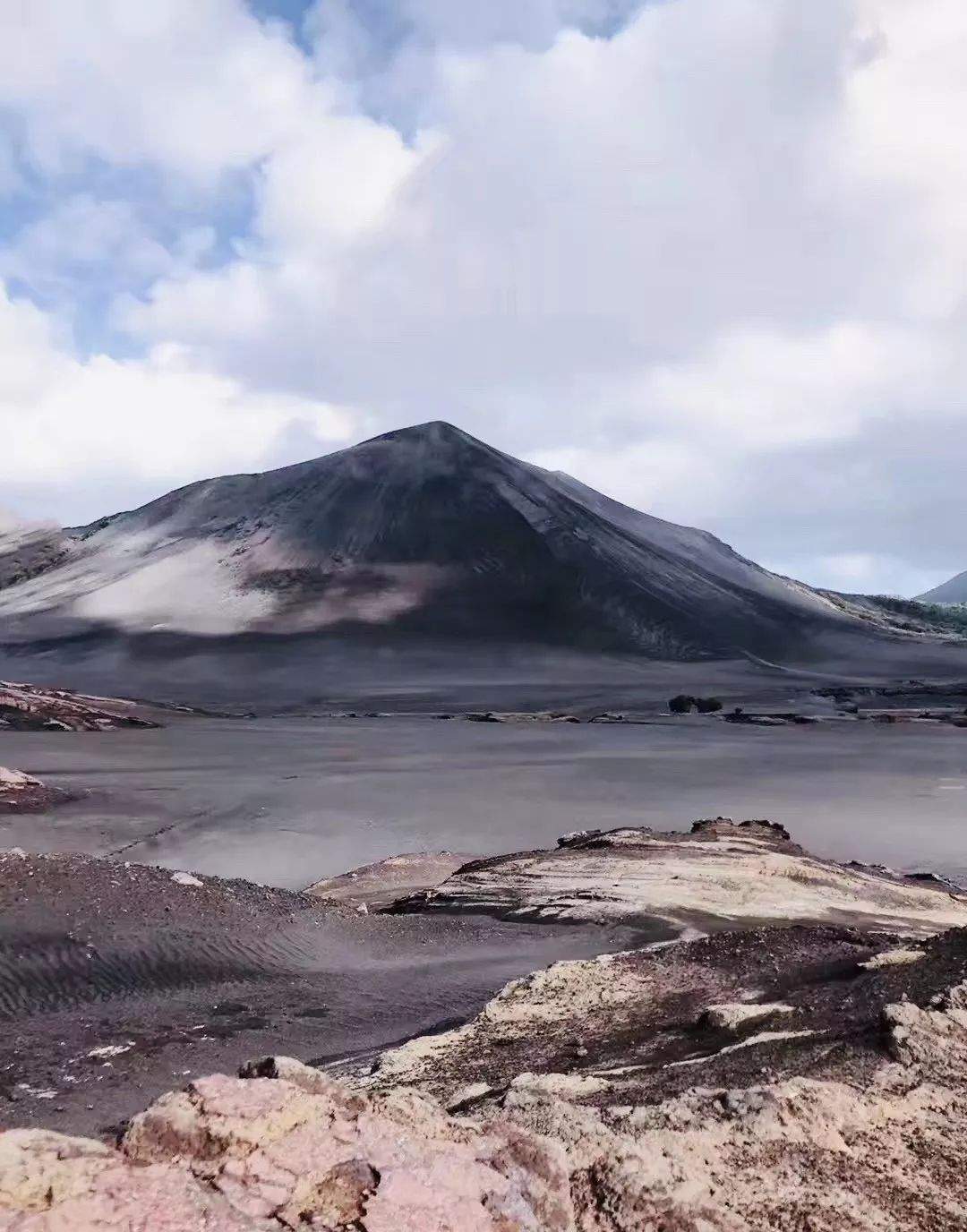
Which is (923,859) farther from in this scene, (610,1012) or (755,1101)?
(755,1101)

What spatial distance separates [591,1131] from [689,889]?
16.9ft

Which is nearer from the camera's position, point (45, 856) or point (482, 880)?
point (45, 856)

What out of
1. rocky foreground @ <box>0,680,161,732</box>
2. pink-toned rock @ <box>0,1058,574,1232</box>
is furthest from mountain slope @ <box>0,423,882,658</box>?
pink-toned rock @ <box>0,1058,574,1232</box>

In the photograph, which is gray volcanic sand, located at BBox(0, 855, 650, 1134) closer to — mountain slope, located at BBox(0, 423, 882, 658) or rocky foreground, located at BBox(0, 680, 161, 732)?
rocky foreground, located at BBox(0, 680, 161, 732)

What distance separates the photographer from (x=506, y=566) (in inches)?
3558

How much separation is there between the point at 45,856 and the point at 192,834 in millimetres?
6747

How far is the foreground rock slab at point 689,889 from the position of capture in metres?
6.46

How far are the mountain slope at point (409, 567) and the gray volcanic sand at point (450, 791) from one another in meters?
49.0

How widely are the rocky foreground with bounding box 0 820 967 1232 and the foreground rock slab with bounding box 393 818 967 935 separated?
2.64 m

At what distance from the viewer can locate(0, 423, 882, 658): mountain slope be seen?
8025cm

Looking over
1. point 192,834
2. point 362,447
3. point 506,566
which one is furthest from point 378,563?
point 192,834

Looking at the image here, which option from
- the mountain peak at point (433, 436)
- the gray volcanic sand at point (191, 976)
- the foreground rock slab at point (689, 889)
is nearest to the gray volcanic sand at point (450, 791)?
the foreground rock slab at point (689, 889)

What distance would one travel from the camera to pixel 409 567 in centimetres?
9238

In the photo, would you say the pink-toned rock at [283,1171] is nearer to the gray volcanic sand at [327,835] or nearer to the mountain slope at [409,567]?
the gray volcanic sand at [327,835]
